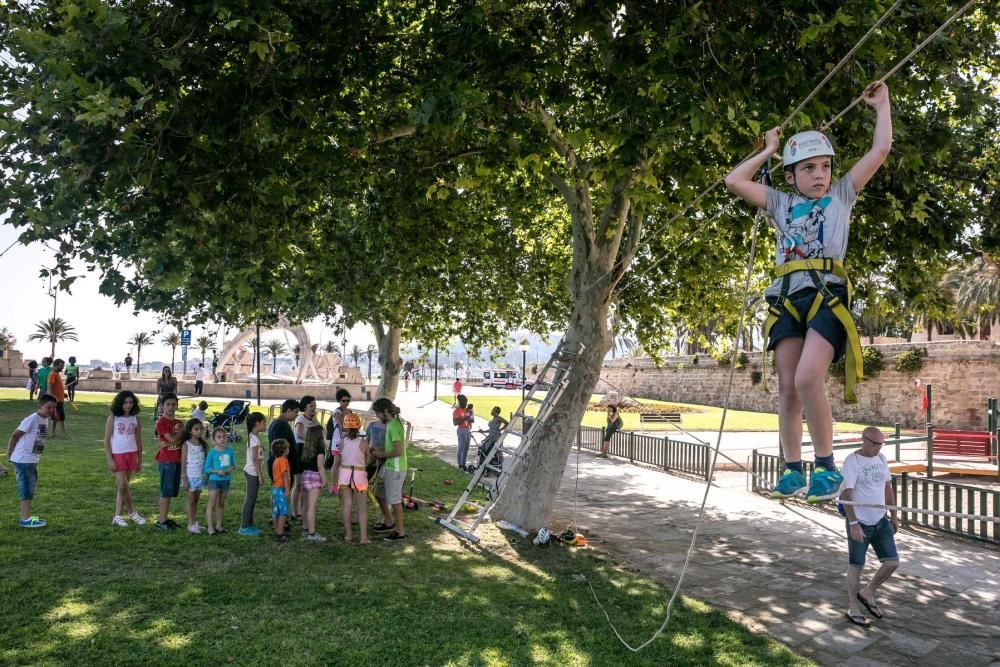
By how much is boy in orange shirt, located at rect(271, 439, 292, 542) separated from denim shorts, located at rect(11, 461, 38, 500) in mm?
3039

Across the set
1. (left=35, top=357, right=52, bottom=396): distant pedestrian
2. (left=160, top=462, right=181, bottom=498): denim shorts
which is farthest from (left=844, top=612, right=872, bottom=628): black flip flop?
(left=35, top=357, right=52, bottom=396): distant pedestrian

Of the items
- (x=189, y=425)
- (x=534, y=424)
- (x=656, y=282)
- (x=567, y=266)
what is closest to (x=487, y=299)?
(x=567, y=266)

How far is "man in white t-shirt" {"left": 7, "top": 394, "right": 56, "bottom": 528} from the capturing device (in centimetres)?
903

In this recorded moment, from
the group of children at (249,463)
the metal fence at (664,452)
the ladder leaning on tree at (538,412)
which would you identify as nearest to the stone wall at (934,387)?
the metal fence at (664,452)

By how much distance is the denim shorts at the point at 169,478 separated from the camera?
32.2 ft

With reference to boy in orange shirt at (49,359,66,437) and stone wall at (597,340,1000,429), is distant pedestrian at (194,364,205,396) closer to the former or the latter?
boy in orange shirt at (49,359,66,437)

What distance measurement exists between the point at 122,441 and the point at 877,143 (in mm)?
9767

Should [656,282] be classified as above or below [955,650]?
above

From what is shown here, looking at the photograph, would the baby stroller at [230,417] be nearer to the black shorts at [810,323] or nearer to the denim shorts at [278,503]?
the denim shorts at [278,503]

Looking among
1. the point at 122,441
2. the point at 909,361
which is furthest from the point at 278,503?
the point at 909,361

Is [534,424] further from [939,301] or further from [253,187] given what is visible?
[939,301]

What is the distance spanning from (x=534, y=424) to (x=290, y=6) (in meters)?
6.50

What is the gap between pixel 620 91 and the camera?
8.00 m

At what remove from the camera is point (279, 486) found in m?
9.96
